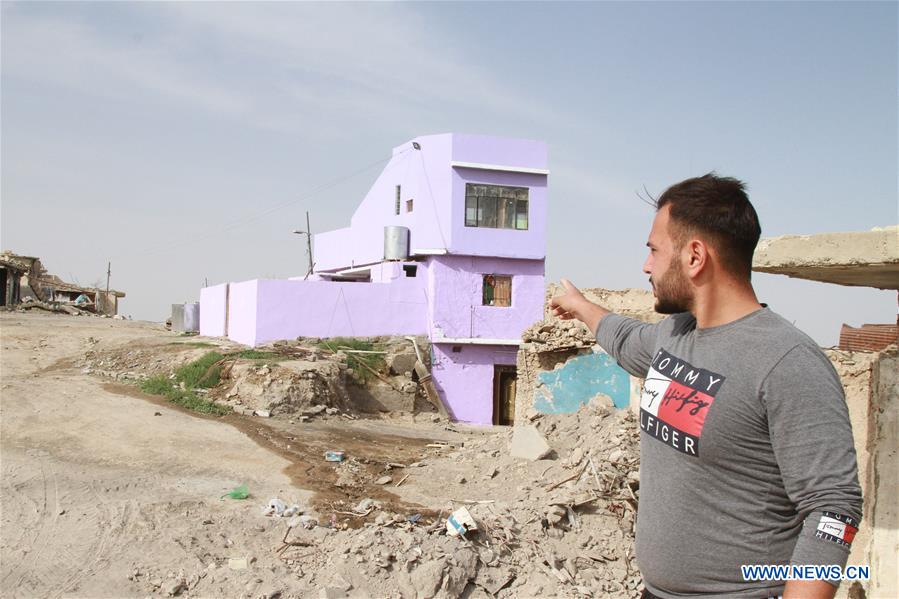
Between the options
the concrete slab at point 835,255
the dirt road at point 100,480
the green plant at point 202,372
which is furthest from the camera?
the green plant at point 202,372

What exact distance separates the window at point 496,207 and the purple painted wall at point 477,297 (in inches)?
43.2

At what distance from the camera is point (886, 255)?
10.5 ft

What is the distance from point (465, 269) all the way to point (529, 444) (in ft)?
44.7

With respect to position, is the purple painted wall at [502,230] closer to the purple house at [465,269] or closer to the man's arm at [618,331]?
the purple house at [465,269]

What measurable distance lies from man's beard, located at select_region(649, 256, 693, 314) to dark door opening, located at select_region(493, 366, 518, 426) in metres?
20.0

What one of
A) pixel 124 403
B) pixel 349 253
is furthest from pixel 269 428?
pixel 349 253

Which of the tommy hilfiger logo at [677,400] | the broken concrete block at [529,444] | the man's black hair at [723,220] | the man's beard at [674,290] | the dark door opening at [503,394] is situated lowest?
the dark door opening at [503,394]

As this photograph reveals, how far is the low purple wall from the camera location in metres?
19.5

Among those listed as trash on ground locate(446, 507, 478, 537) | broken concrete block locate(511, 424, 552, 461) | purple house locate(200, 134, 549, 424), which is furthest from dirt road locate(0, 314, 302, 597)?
purple house locate(200, 134, 549, 424)

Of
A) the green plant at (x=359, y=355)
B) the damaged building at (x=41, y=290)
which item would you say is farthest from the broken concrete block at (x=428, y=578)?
the damaged building at (x=41, y=290)

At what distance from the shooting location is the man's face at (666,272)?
202 cm

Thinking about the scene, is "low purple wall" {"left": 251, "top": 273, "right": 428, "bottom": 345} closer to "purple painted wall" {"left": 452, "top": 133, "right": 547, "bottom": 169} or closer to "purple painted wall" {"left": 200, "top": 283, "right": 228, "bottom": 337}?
"purple painted wall" {"left": 200, "top": 283, "right": 228, "bottom": 337}

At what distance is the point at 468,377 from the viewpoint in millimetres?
21516

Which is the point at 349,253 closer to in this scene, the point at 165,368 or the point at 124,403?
the point at 165,368
